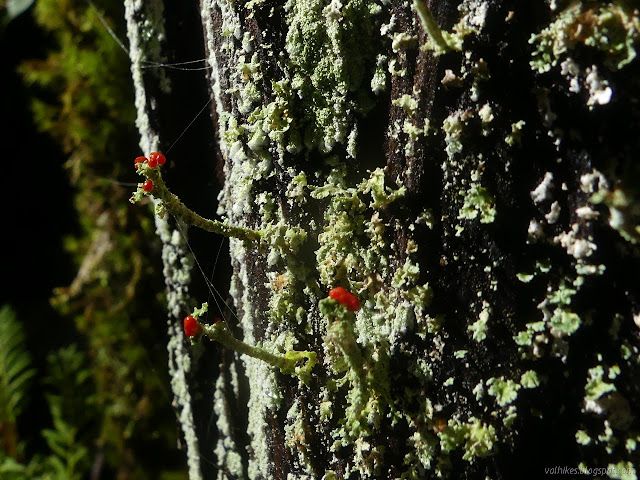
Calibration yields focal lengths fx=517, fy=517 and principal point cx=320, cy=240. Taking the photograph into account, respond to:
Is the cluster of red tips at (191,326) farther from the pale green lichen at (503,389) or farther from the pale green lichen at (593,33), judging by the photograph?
the pale green lichen at (593,33)

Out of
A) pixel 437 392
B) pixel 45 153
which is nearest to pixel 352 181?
pixel 437 392

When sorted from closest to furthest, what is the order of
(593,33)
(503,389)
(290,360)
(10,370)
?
(593,33) → (503,389) → (290,360) → (10,370)

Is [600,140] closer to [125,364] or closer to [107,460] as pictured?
[125,364]

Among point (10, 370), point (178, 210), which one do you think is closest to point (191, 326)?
point (178, 210)

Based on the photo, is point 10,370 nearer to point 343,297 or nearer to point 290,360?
Result: point 290,360

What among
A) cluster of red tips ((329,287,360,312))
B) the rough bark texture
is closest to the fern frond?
the rough bark texture

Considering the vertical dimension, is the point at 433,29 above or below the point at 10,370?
below
